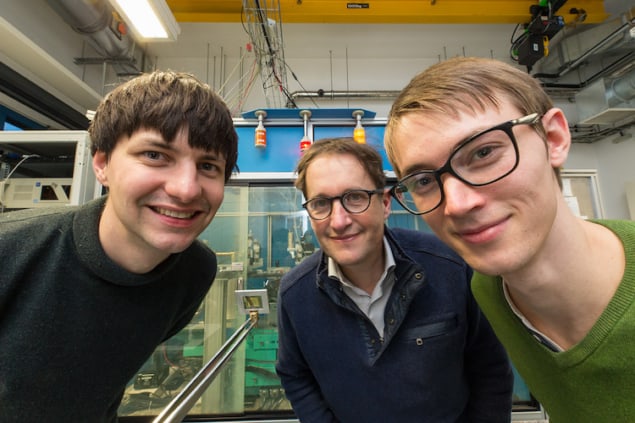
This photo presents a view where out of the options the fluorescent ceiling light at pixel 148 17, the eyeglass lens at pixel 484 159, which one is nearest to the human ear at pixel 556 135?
the eyeglass lens at pixel 484 159

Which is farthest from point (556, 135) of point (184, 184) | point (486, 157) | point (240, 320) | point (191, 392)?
point (240, 320)

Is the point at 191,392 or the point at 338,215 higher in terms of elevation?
the point at 338,215

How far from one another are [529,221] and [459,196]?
0.41 ft

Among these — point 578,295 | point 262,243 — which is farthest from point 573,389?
point 262,243

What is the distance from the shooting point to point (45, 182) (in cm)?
179

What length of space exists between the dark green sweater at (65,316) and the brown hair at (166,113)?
24 centimetres

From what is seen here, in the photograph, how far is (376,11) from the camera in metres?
2.58

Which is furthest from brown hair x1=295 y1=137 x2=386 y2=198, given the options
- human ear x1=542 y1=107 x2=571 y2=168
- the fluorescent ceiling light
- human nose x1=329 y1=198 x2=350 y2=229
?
the fluorescent ceiling light

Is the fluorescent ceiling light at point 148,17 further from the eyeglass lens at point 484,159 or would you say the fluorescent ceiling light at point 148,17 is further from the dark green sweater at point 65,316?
the eyeglass lens at point 484,159

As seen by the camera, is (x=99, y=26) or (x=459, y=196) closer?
(x=459, y=196)

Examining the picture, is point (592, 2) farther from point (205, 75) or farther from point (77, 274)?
point (77, 274)

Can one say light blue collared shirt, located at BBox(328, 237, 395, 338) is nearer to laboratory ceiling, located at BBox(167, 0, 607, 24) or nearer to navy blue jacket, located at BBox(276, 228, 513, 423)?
navy blue jacket, located at BBox(276, 228, 513, 423)

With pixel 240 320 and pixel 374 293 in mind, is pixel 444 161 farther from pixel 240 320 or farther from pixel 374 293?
pixel 240 320

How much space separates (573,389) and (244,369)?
1953 millimetres
